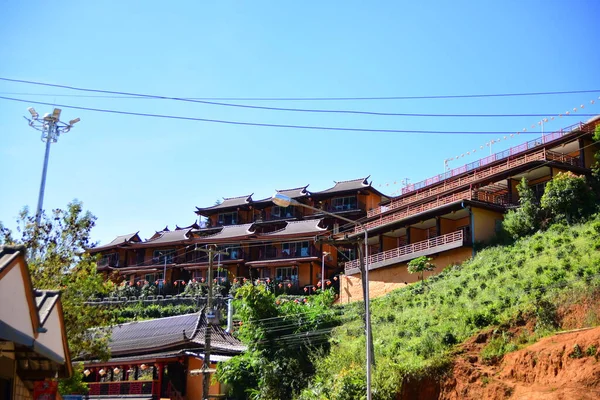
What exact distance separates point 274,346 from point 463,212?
1681 centimetres

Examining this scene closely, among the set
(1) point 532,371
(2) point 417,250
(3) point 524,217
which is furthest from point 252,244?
(1) point 532,371

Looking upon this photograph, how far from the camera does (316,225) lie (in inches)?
2464

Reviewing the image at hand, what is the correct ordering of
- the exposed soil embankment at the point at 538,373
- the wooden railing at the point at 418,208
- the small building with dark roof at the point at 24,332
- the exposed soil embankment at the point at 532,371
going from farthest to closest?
the wooden railing at the point at 418,208 < the exposed soil embankment at the point at 532,371 < the exposed soil embankment at the point at 538,373 < the small building with dark roof at the point at 24,332

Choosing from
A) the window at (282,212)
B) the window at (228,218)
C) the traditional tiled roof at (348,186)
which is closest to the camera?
the traditional tiled roof at (348,186)

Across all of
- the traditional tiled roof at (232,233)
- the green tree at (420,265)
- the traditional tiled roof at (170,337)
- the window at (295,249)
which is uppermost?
the traditional tiled roof at (232,233)

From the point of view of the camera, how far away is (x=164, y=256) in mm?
72312

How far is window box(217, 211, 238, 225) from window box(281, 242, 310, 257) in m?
12.0

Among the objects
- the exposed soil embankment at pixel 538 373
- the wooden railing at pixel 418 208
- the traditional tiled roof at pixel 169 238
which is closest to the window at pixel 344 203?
the wooden railing at pixel 418 208

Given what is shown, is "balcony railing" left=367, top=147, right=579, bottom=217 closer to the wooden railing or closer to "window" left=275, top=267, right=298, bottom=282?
the wooden railing

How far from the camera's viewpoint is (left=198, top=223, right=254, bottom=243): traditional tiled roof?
66.7 meters

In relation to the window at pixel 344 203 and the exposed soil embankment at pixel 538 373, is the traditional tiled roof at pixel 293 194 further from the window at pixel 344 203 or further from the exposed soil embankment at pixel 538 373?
the exposed soil embankment at pixel 538 373

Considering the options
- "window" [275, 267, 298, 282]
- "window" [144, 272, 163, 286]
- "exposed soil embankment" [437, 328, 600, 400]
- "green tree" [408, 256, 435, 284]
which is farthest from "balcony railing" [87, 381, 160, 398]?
"window" [144, 272, 163, 286]

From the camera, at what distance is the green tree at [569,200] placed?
35969 mm

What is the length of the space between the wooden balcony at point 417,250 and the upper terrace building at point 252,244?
9808mm
